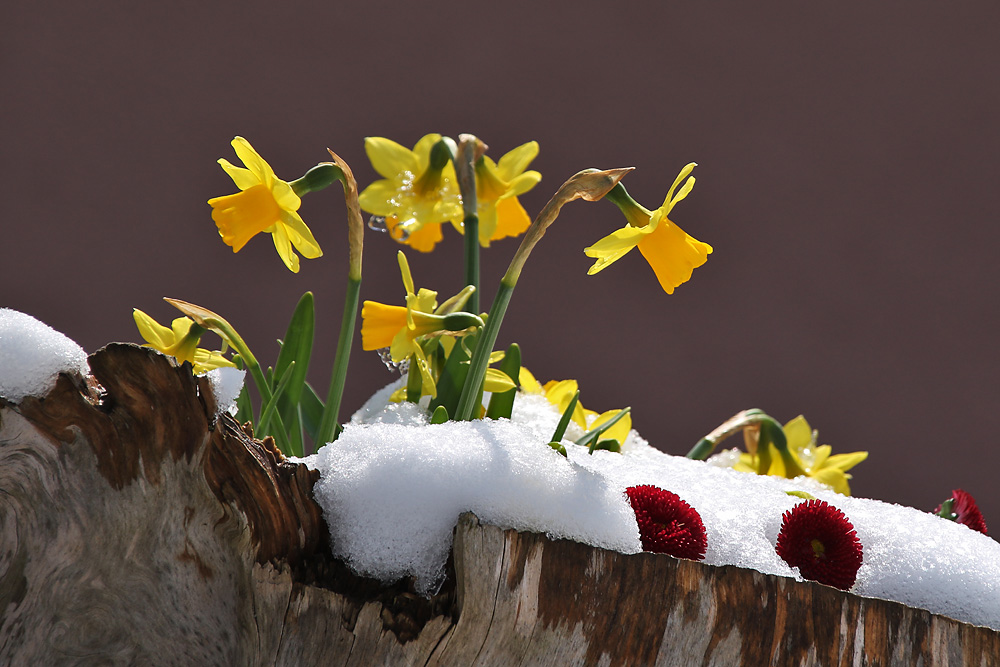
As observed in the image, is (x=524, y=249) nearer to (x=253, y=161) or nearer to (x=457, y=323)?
(x=457, y=323)

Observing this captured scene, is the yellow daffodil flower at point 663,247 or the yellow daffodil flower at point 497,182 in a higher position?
the yellow daffodil flower at point 497,182

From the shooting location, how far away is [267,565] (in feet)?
1.58

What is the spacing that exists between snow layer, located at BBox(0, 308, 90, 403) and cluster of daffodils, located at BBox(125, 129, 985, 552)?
0.08 metres

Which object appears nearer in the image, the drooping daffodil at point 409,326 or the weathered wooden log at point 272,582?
the weathered wooden log at point 272,582

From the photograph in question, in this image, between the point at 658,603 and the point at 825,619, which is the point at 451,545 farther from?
the point at 825,619

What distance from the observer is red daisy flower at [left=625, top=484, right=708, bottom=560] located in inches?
21.3

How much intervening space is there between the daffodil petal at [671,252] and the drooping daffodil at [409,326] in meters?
0.15

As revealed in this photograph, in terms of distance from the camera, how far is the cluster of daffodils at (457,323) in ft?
1.94

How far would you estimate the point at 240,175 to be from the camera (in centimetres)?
62

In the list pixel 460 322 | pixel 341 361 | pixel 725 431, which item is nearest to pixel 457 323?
pixel 460 322

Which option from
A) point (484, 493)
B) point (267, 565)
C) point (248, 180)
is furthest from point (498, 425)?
point (248, 180)

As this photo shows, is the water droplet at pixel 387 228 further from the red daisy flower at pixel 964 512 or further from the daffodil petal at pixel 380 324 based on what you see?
the red daisy flower at pixel 964 512

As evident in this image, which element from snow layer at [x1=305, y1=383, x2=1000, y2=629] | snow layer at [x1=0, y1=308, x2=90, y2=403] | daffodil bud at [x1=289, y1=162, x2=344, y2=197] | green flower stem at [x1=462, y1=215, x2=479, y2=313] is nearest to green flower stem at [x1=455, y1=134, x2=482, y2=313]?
green flower stem at [x1=462, y1=215, x2=479, y2=313]

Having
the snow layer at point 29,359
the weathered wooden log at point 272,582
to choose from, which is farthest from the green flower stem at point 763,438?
the snow layer at point 29,359
